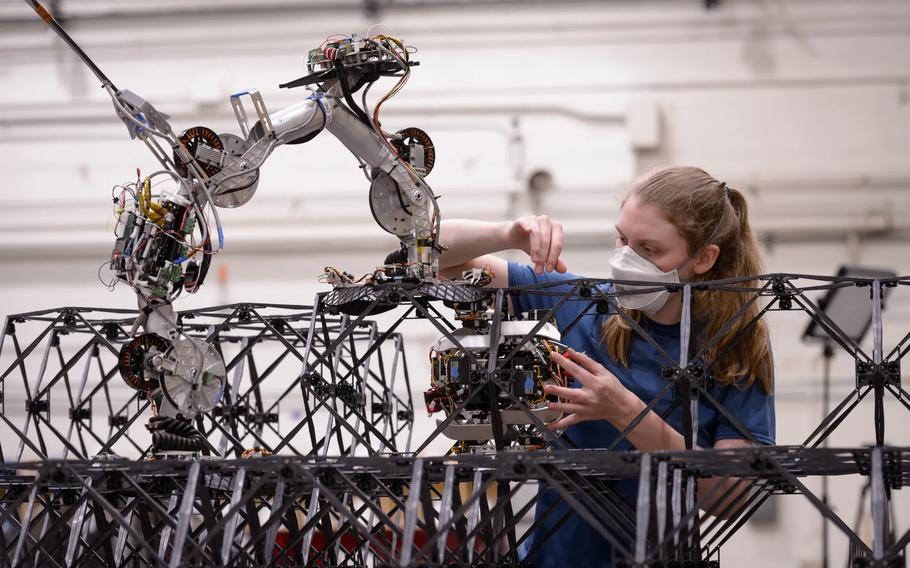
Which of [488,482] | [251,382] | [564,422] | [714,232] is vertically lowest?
[488,482]

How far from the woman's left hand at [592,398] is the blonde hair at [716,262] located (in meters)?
0.35

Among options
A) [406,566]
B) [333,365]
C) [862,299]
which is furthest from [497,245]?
[862,299]

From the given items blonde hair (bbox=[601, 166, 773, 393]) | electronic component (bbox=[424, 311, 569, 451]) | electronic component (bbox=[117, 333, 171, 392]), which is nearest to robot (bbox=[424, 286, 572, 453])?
electronic component (bbox=[424, 311, 569, 451])

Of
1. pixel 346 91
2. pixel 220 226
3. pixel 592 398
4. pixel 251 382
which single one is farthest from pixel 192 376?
pixel 251 382

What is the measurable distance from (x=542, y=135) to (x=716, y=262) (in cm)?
535

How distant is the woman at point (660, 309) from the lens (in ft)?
10.1

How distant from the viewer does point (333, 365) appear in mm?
3289

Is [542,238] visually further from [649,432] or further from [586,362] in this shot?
[649,432]

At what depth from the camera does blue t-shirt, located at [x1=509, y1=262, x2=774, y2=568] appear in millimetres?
3072

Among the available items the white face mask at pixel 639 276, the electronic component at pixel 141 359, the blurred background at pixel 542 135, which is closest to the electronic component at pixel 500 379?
the white face mask at pixel 639 276

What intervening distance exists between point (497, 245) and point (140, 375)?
1176mm

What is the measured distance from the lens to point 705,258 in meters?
3.29

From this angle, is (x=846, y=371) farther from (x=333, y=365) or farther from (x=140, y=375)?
(x=140, y=375)

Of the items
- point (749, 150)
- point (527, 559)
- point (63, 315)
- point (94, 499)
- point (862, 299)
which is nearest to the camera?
point (94, 499)
